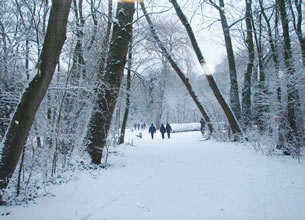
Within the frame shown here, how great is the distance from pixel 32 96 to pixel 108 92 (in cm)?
276

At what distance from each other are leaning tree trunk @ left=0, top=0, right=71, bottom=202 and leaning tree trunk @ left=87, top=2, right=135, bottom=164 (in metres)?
2.31

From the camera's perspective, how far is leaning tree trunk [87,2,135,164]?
530 centimetres

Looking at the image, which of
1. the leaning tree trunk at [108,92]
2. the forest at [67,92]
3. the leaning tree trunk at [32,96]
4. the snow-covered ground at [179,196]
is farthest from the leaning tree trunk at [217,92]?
the leaning tree trunk at [32,96]

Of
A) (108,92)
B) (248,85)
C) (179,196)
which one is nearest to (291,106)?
(179,196)

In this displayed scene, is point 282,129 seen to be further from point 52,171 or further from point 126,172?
point 52,171

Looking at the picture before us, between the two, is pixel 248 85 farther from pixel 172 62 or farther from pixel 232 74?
pixel 172 62

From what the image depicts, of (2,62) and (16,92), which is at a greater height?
(2,62)

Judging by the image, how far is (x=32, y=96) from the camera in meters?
2.68

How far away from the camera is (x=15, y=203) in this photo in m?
2.77

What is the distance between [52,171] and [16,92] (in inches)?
66.0

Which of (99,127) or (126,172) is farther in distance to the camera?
(99,127)

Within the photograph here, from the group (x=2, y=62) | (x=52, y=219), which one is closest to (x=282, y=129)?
(x=52, y=219)

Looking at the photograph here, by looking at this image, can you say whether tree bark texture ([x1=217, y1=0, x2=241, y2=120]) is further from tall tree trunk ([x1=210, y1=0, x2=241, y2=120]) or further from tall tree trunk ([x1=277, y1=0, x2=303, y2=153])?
tall tree trunk ([x1=277, y1=0, x2=303, y2=153])

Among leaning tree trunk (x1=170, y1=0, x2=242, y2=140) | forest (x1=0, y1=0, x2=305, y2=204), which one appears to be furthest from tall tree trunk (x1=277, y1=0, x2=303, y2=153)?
leaning tree trunk (x1=170, y1=0, x2=242, y2=140)
